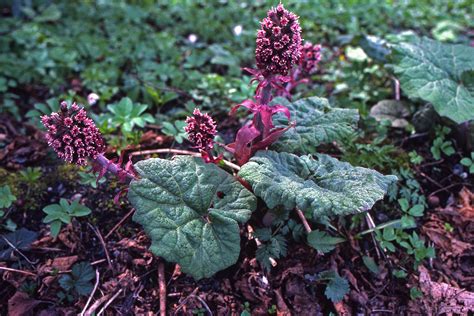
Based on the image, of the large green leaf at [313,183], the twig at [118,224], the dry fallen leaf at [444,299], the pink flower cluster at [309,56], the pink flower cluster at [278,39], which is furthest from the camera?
the pink flower cluster at [309,56]

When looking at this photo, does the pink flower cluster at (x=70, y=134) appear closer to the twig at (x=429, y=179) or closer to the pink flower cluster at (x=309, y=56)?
the pink flower cluster at (x=309, y=56)

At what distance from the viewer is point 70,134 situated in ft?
6.85

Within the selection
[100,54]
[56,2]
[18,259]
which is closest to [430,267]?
[18,259]

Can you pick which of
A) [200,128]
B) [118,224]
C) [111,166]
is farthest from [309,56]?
[118,224]

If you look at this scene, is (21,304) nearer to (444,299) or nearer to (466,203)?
(444,299)

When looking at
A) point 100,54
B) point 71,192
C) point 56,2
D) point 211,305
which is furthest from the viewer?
point 56,2

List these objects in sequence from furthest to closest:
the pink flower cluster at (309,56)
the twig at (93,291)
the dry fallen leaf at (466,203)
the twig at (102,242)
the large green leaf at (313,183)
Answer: the pink flower cluster at (309,56), the dry fallen leaf at (466,203), the twig at (102,242), the twig at (93,291), the large green leaf at (313,183)

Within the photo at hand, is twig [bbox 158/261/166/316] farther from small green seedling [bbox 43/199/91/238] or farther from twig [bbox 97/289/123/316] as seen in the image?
small green seedling [bbox 43/199/91/238]

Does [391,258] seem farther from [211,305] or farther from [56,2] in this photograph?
[56,2]

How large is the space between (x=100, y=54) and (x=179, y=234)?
8.91 feet

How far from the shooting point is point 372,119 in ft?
10.6

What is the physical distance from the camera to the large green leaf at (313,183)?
1985 mm

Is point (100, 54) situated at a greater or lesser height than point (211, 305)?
greater

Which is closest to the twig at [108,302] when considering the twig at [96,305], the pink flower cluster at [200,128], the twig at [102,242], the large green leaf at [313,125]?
the twig at [96,305]
